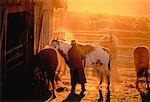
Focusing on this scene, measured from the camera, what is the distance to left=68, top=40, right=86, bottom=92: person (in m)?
12.2

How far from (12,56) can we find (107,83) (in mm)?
3430

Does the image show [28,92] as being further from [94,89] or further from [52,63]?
[94,89]

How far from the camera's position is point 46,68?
39.0 feet

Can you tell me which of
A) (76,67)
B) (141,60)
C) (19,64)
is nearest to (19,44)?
(19,64)

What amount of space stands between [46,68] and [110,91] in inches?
93.1

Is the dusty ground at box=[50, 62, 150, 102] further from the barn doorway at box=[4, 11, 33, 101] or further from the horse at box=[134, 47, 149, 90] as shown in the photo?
the barn doorway at box=[4, 11, 33, 101]

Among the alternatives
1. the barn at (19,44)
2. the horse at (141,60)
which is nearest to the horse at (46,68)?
the barn at (19,44)

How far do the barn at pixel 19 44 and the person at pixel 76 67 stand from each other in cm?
134

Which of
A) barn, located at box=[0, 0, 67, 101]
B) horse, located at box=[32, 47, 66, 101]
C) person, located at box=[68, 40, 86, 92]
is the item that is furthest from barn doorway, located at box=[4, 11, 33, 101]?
person, located at box=[68, 40, 86, 92]

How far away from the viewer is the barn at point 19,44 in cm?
A: 1048

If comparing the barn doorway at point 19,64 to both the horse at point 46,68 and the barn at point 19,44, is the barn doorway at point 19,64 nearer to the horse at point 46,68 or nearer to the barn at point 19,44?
the barn at point 19,44

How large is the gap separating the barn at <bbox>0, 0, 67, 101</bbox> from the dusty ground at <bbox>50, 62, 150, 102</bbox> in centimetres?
118

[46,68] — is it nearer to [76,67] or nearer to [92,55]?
[76,67]

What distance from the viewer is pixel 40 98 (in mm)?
11570
